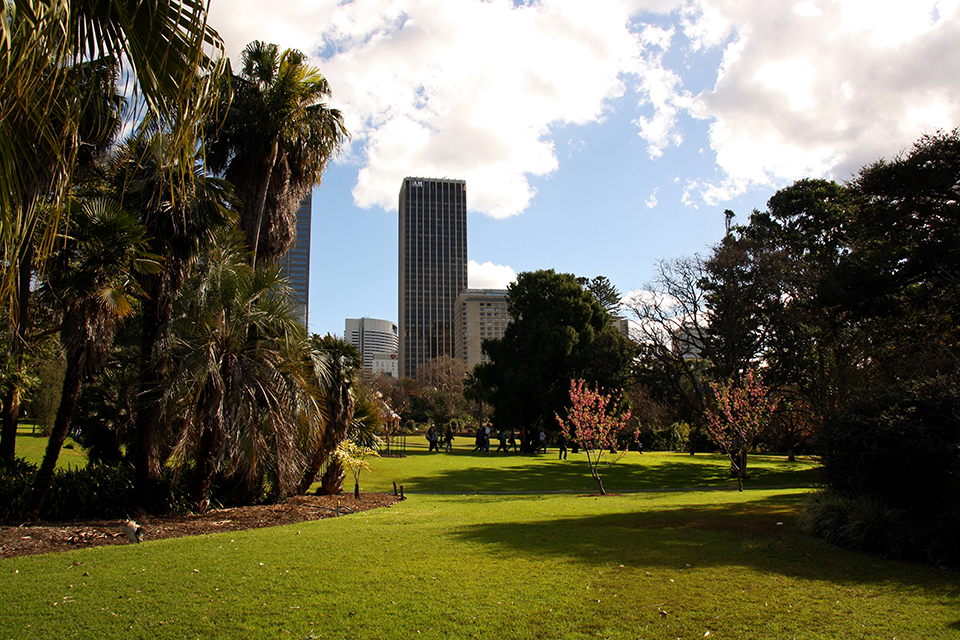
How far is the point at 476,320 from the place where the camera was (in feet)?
539

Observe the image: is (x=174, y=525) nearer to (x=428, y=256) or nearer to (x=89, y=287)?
(x=89, y=287)

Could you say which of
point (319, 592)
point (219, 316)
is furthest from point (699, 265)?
point (319, 592)

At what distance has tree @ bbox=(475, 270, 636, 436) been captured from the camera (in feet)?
120

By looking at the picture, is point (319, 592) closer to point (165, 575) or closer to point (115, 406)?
point (165, 575)

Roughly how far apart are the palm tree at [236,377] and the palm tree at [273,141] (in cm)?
297

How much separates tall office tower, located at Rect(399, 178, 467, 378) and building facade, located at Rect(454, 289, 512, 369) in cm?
2038

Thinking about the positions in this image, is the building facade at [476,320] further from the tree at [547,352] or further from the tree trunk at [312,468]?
the tree trunk at [312,468]

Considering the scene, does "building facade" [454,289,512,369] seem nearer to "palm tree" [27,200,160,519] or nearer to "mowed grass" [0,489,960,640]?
"palm tree" [27,200,160,519]

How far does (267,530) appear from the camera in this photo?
10.5 m

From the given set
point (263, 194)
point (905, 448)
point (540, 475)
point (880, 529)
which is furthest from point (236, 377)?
point (540, 475)

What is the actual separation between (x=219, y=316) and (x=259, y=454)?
3081 mm

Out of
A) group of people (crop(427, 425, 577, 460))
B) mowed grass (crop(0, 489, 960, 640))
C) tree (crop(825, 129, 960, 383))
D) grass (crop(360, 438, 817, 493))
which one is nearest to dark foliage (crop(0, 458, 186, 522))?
mowed grass (crop(0, 489, 960, 640))

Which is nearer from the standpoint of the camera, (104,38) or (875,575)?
(104,38)

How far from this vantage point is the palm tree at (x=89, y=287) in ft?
35.1
